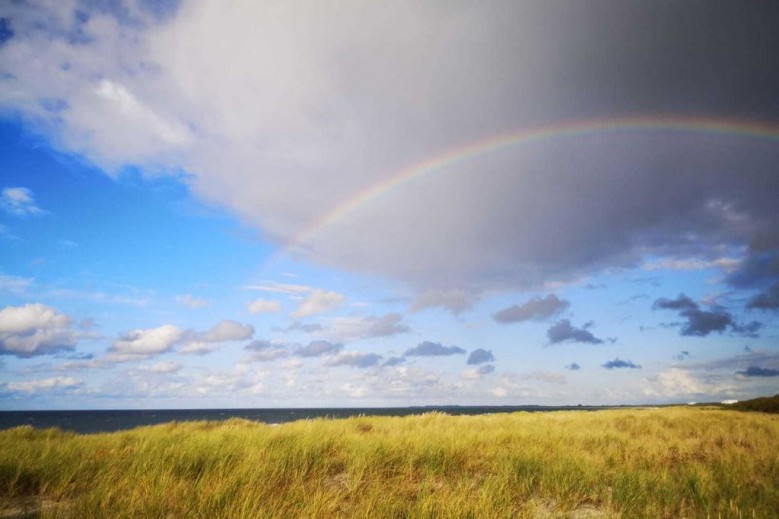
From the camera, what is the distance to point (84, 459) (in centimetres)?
761

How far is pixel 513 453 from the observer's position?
9.20 metres

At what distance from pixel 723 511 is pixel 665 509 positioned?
0.87 meters

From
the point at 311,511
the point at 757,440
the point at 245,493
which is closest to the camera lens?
the point at 311,511

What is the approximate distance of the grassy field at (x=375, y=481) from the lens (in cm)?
531

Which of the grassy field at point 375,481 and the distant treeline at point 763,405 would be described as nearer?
the grassy field at point 375,481

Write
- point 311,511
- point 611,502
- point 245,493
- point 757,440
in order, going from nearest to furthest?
point 311,511, point 245,493, point 611,502, point 757,440

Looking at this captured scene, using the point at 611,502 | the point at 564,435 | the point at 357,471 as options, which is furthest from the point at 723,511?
the point at 564,435

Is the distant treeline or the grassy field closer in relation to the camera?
the grassy field

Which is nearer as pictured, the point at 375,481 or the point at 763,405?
the point at 375,481

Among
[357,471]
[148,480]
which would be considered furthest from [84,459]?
[357,471]

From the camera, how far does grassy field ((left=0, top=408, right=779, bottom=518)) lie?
17.4 ft

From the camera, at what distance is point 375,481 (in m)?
6.90

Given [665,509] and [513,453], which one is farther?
[513,453]

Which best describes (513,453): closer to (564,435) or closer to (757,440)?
(564,435)
